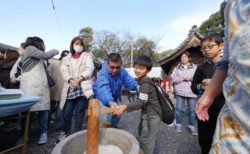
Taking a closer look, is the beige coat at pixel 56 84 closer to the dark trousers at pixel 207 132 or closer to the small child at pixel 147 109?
the small child at pixel 147 109

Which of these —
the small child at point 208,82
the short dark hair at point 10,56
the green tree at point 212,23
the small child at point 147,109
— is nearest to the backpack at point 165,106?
the small child at point 147,109

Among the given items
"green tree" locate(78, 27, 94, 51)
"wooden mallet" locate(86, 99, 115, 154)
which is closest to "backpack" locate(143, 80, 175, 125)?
"wooden mallet" locate(86, 99, 115, 154)

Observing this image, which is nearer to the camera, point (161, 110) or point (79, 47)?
point (161, 110)

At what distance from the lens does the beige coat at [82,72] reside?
107 inches

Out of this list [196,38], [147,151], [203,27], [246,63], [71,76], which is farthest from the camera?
[203,27]

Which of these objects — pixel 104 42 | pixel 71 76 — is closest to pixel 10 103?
pixel 71 76

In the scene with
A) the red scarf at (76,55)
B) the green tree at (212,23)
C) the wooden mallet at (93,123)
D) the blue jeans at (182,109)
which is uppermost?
the green tree at (212,23)

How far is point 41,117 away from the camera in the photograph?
9.34ft

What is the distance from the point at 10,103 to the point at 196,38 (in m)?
7.63

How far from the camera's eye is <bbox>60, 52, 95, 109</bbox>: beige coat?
2.71m

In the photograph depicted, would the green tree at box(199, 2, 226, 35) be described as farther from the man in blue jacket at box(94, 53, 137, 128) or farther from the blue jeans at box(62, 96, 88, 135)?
the blue jeans at box(62, 96, 88, 135)

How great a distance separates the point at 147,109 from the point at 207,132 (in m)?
0.78

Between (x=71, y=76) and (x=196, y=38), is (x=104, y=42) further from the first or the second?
(x=71, y=76)

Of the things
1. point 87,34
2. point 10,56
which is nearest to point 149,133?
point 10,56
